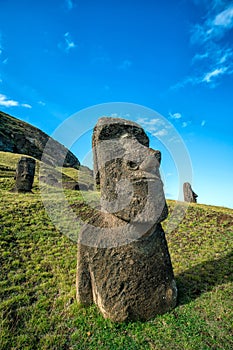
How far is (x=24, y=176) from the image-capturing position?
20438 mm

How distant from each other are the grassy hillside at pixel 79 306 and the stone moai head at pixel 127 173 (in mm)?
2176

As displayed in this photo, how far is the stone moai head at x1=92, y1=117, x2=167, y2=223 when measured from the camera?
4.83 meters

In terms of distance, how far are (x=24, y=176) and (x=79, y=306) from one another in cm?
1695

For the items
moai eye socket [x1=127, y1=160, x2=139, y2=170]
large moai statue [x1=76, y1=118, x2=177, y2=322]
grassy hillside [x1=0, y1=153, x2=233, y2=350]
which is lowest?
grassy hillside [x1=0, y1=153, x2=233, y2=350]

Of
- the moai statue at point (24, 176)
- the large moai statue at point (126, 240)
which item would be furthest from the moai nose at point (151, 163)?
the moai statue at point (24, 176)

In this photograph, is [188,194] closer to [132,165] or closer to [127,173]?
[132,165]

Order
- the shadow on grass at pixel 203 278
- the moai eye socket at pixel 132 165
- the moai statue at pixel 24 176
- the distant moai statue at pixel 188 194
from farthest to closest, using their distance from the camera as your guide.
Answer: the distant moai statue at pixel 188 194
the moai statue at pixel 24 176
the shadow on grass at pixel 203 278
the moai eye socket at pixel 132 165

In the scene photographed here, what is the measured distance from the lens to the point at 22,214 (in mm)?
12078

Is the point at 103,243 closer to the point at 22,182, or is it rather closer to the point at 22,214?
the point at 22,214

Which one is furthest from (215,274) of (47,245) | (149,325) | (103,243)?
(47,245)

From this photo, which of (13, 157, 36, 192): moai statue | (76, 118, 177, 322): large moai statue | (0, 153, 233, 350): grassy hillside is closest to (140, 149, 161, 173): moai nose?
(76, 118, 177, 322): large moai statue

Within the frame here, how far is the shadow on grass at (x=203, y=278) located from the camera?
19.0 feet

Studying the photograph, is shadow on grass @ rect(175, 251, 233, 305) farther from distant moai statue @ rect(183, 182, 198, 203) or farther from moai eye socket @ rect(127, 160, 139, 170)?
distant moai statue @ rect(183, 182, 198, 203)

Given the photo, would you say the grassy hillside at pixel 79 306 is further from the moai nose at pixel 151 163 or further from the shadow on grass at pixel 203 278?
the moai nose at pixel 151 163
